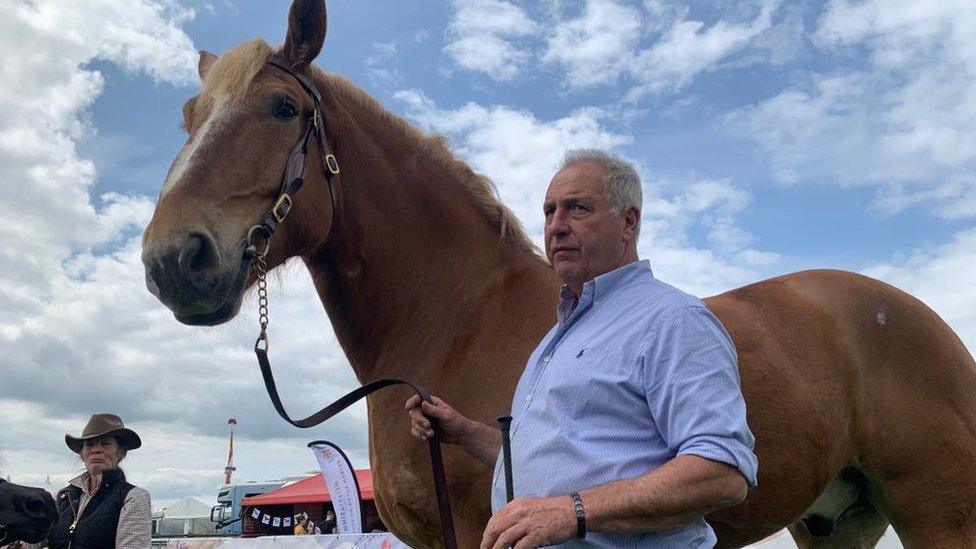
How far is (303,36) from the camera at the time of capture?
335 centimetres

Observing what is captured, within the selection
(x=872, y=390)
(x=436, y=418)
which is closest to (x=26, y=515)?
(x=436, y=418)

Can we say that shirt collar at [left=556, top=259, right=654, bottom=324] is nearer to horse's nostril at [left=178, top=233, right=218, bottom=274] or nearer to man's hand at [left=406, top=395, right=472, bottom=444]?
man's hand at [left=406, top=395, right=472, bottom=444]

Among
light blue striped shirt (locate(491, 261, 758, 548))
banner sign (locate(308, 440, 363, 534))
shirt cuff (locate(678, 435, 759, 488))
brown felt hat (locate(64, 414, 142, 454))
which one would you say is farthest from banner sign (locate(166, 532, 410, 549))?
shirt cuff (locate(678, 435, 759, 488))

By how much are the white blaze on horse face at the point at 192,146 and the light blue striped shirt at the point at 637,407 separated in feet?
5.37

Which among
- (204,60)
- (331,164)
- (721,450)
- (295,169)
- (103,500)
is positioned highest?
(204,60)

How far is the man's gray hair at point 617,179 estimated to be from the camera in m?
2.08

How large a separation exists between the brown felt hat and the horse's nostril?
3.63m

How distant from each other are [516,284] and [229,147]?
1322 millimetres

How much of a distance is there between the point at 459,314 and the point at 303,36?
4.56ft

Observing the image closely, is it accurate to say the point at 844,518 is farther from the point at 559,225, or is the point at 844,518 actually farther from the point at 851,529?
the point at 559,225

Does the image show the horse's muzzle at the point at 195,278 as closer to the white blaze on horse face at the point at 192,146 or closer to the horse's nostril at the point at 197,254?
the horse's nostril at the point at 197,254

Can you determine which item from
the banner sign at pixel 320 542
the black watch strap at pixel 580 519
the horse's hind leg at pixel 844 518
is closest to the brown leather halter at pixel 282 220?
the black watch strap at pixel 580 519

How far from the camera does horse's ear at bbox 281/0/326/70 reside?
3314 mm

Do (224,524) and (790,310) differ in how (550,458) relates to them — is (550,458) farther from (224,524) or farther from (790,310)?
(224,524)
